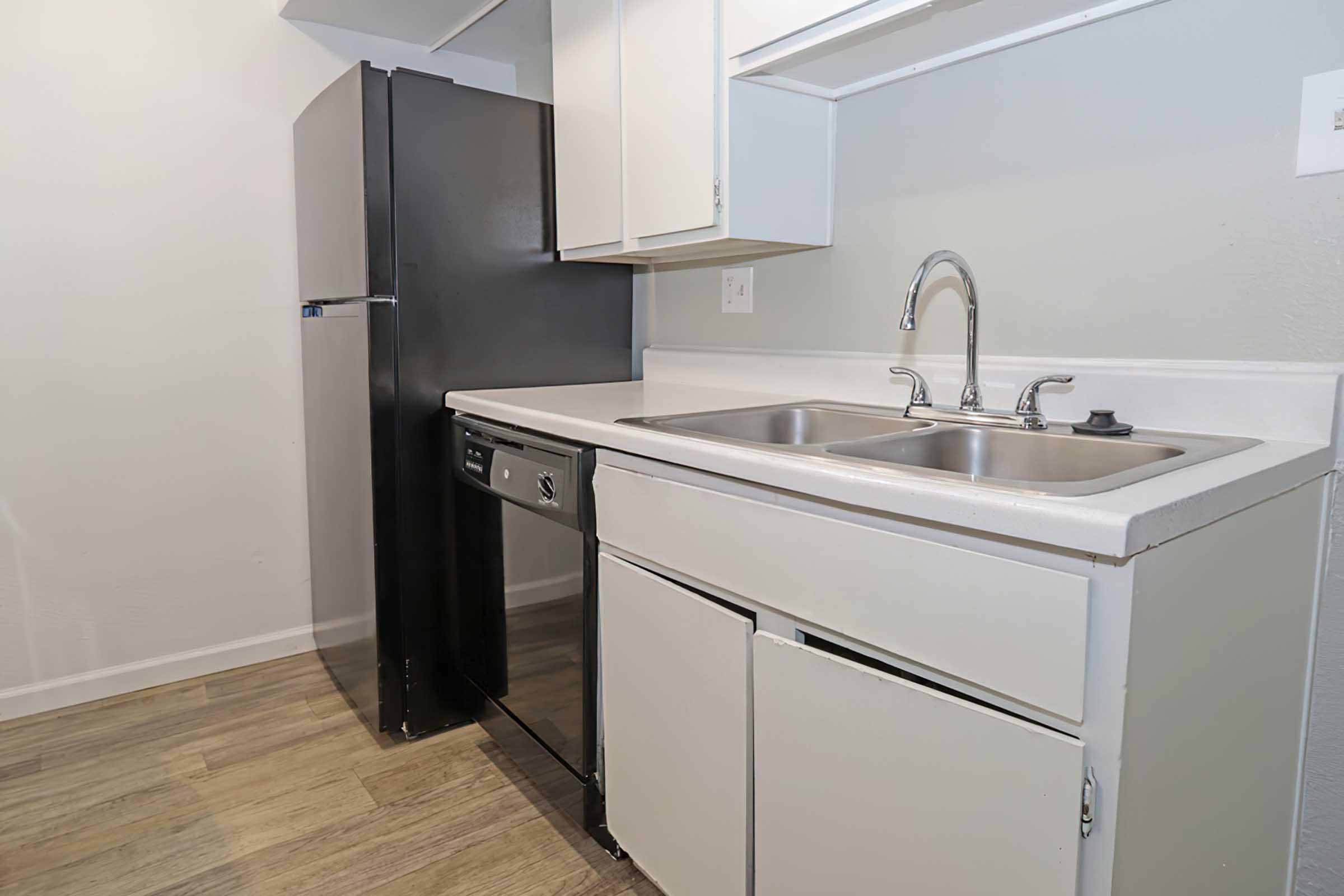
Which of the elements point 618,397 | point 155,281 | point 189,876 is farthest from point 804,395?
point 155,281

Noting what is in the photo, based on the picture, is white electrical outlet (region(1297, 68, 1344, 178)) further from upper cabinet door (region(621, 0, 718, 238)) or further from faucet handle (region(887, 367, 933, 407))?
upper cabinet door (region(621, 0, 718, 238))

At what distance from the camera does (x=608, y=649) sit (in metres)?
1.45

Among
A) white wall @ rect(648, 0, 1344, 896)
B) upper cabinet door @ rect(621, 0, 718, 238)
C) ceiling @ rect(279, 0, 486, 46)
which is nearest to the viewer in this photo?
white wall @ rect(648, 0, 1344, 896)

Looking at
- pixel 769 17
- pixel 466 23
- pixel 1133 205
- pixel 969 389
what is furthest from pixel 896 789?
pixel 466 23

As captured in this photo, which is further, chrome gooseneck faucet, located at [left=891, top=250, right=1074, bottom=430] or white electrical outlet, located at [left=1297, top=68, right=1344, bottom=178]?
chrome gooseneck faucet, located at [left=891, top=250, right=1074, bottom=430]


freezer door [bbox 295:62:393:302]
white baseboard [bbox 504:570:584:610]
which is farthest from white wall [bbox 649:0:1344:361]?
freezer door [bbox 295:62:393:302]

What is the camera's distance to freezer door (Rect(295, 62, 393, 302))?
1887 mm

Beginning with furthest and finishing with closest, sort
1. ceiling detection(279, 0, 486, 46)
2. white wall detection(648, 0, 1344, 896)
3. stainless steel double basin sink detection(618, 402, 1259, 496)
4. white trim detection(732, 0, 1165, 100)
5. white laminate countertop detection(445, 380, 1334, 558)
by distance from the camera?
ceiling detection(279, 0, 486, 46), white trim detection(732, 0, 1165, 100), white wall detection(648, 0, 1344, 896), stainless steel double basin sink detection(618, 402, 1259, 496), white laminate countertop detection(445, 380, 1334, 558)

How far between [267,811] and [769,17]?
1.92 meters

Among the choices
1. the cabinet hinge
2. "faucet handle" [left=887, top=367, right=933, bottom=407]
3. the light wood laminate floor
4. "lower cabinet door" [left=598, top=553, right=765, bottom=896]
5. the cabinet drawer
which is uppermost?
"faucet handle" [left=887, top=367, right=933, bottom=407]

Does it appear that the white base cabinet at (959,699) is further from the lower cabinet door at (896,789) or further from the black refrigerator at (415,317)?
the black refrigerator at (415,317)

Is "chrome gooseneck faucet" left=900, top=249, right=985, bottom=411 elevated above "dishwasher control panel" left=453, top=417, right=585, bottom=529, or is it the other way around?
"chrome gooseneck faucet" left=900, top=249, right=985, bottom=411

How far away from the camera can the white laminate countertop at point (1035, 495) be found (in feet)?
2.39

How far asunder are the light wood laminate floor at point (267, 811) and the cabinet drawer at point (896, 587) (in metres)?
0.78
